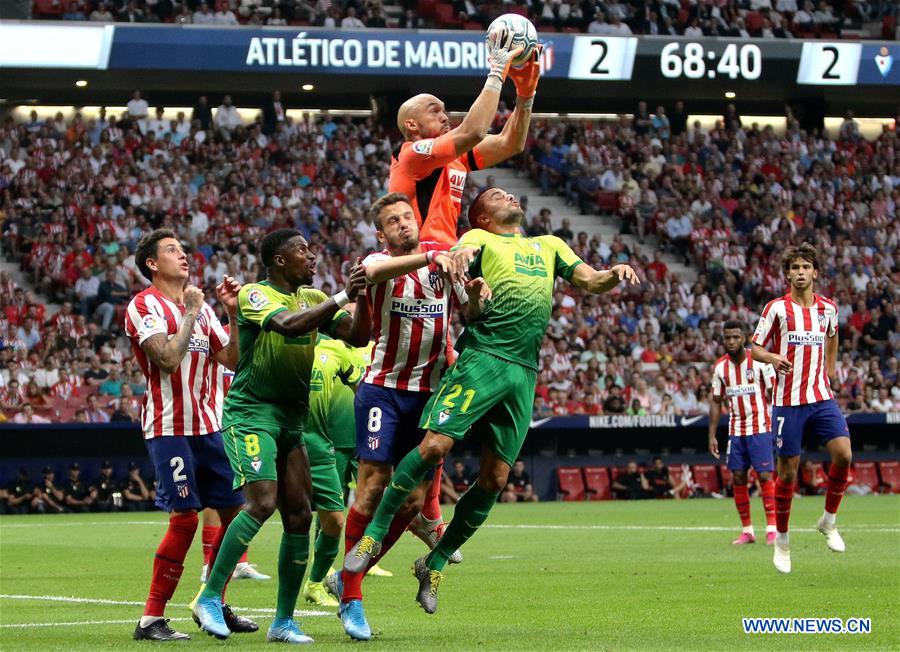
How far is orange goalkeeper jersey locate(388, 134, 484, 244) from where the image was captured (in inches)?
392

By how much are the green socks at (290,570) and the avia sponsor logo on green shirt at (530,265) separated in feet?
7.28

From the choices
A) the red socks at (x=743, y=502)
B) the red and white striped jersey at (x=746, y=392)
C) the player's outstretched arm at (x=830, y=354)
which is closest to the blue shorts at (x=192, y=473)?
the player's outstretched arm at (x=830, y=354)

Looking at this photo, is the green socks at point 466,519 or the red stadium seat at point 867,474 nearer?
the green socks at point 466,519

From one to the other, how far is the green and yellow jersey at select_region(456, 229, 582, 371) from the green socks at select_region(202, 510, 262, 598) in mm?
1812

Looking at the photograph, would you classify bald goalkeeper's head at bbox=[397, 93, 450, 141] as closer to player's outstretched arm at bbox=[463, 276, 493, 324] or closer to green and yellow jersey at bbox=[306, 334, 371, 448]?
player's outstretched arm at bbox=[463, 276, 493, 324]

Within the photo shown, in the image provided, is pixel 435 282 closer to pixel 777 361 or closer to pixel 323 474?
pixel 323 474

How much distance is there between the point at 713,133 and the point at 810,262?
2576cm

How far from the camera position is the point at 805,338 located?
47.7ft

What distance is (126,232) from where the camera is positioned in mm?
30422

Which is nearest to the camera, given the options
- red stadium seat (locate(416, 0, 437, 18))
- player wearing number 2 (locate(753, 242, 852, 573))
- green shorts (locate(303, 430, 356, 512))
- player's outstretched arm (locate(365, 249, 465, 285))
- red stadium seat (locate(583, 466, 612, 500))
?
player's outstretched arm (locate(365, 249, 465, 285))

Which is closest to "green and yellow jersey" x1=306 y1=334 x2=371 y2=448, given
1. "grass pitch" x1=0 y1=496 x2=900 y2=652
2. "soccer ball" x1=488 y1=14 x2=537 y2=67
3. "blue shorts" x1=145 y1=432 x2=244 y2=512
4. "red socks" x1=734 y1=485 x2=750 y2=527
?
"grass pitch" x1=0 y1=496 x2=900 y2=652

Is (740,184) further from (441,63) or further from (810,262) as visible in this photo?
(810,262)

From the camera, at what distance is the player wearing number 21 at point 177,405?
9.30 m

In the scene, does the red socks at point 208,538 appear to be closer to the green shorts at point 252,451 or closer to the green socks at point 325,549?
the green socks at point 325,549
